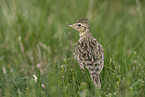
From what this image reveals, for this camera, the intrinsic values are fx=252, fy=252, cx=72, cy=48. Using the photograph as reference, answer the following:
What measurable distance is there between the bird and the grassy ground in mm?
91

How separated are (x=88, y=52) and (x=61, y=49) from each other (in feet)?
3.07

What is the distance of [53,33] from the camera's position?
577cm

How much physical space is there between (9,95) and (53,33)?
260 cm

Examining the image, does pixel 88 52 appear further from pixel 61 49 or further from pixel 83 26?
pixel 61 49

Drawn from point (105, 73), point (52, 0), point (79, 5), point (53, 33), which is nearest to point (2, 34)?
point (53, 33)

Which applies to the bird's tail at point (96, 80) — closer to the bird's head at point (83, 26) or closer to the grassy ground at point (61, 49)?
the grassy ground at point (61, 49)

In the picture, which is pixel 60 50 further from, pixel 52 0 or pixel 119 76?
pixel 52 0

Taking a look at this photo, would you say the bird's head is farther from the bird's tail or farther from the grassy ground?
the bird's tail

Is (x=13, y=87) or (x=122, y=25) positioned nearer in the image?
(x=13, y=87)

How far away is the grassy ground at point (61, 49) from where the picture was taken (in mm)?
3266

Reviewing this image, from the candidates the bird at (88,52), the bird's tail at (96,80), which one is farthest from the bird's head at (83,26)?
the bird's tail at (96,80)

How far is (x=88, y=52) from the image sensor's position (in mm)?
3787

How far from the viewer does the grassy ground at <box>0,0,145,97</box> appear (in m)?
3.27

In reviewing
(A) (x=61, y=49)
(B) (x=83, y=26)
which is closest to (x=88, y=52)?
(B) (x=83, y=26)
